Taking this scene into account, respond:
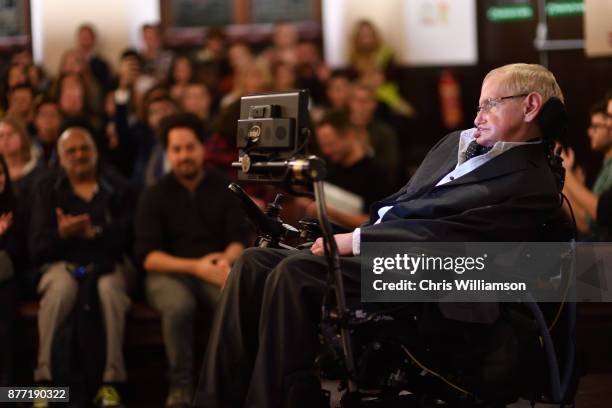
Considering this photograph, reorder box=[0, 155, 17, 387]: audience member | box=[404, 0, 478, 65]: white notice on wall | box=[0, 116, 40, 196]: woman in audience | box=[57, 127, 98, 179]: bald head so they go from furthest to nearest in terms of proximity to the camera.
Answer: box=[404, 0, 478, 65]: white notice on wall
box=[0, 116, 40, 196]: woman in audience
box=[57, 127, 98, 179]: bald head
box=[0, 155, 17, 387]: audience member

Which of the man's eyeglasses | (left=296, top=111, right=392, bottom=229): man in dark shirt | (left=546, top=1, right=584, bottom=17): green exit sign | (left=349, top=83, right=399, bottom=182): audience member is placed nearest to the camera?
the man's eyeglasses

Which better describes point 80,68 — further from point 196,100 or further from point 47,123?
point 47,123

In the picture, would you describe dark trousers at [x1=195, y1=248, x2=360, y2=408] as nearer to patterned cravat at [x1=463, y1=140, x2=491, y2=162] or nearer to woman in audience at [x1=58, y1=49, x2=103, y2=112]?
patterned cravat at [x1=463, y1=140, x2=491, y2=162]

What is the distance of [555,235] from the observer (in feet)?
10.9

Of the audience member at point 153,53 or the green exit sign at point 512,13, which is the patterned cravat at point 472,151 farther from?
the green exit sign at point 512,13

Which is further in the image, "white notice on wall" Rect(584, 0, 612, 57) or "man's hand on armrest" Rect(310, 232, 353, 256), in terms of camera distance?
"white notice on wall" Rect(584, 0, 612, 57)

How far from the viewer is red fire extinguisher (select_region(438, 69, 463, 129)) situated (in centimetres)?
888

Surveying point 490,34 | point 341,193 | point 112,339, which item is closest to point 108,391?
point 112,339

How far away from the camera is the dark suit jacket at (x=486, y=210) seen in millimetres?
3180

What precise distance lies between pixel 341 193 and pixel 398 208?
2.16 meters

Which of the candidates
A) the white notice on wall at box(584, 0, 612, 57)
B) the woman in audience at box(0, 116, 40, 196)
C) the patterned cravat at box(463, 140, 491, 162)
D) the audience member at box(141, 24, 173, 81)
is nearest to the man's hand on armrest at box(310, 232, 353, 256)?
the patterned cravat at box(463, 140, 491, 162)

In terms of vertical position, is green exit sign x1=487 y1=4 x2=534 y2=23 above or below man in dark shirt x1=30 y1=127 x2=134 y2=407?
above

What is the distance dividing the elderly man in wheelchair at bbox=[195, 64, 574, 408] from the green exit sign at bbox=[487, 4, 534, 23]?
5187 millimetres

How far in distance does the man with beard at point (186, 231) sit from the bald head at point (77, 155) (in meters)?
0.30
